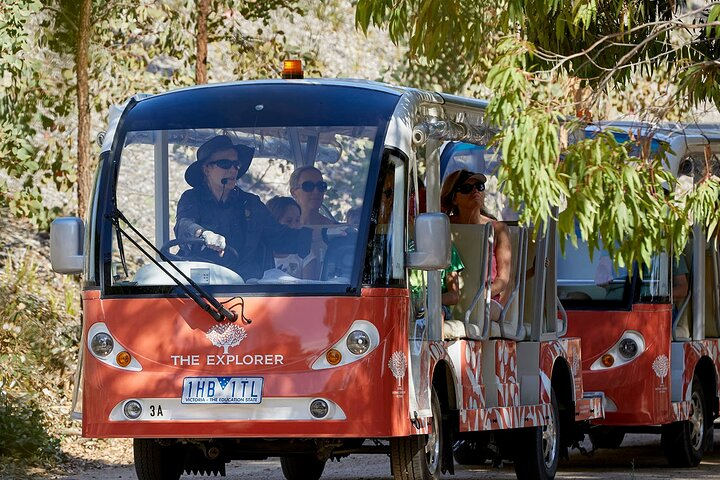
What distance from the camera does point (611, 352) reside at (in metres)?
13.6

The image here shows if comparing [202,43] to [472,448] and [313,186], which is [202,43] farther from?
[313,186]

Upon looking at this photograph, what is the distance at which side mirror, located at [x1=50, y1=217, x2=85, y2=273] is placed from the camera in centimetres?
961

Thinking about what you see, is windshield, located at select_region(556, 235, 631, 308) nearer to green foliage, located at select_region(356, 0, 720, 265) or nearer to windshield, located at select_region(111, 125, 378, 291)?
windshield, located at select_region(111, 125, 378, 291)

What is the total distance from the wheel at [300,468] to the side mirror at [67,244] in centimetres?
323

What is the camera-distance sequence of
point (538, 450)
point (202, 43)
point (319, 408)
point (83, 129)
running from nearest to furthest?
point (319, 408) < point (538, 450) < point (202, 43) < point (83, 129)

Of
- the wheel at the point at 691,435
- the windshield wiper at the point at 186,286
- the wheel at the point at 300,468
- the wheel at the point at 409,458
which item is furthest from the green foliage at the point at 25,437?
Answer: the wheel at the point at 691,435

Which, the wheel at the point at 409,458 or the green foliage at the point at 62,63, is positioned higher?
the green foliage at the point at 62,63

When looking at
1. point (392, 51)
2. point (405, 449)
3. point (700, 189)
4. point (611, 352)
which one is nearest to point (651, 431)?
point (611, 352)

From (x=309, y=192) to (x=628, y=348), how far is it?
4.67 m

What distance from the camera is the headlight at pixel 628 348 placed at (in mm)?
13469

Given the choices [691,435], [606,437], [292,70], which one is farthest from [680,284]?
[292,70]

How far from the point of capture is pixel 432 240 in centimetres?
940

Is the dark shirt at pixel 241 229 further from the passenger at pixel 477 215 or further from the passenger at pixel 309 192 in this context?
the passenger at pixel 477 215

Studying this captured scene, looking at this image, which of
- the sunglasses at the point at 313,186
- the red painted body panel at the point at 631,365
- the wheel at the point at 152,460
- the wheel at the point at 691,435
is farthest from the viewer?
the wheel at the point at 691,435
